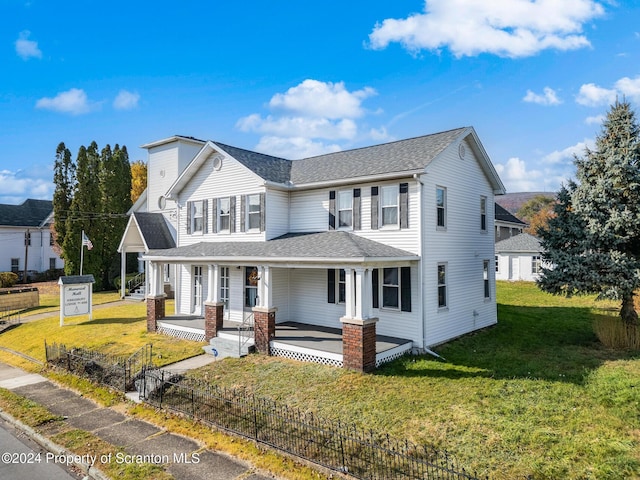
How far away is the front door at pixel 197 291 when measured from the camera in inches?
795

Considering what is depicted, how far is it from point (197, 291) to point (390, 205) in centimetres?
1127

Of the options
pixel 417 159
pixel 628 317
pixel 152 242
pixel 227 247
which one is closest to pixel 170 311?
pixel 152 242

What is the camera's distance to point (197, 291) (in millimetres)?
20312

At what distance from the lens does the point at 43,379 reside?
13.3m

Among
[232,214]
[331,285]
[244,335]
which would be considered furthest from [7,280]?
[331,285]

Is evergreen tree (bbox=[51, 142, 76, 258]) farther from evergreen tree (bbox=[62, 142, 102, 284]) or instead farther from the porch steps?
the porch steps

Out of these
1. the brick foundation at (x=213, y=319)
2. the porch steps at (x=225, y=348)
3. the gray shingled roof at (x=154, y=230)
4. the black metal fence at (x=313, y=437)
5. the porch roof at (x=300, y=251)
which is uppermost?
the gray shingled roof at (x=154, y=230)

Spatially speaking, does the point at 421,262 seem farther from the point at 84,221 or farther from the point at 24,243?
the point at 24,243

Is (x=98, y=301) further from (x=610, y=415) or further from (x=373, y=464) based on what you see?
(x=610, y=415)

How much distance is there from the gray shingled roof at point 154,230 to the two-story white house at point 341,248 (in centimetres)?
456

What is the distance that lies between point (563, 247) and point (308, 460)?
13.6m

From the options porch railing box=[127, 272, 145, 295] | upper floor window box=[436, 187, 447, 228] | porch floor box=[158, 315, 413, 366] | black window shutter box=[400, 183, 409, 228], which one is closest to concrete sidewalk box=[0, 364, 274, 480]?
porch floor box=[158, 315, 413, 366]

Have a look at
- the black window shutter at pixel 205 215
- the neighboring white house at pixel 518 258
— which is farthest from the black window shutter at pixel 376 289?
the neighboring white house at pixel 518 258

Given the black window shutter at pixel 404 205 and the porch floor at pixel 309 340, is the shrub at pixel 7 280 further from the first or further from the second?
the black window shutter at pixel 404 205
